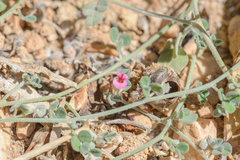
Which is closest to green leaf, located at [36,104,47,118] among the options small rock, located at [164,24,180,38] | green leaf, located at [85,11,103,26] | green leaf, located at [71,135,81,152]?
green leaf, located at [71,135,81,152]

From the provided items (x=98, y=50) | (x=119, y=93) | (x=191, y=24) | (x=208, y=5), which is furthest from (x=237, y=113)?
(x=98, y=50)

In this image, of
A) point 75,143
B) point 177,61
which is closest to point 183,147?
point 75,143

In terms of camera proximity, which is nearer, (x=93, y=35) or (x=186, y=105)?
(x=186, y=105)

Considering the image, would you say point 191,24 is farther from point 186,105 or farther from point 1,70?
point 1,70

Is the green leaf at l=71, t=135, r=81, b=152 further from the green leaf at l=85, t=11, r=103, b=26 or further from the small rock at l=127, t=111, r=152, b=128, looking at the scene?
the green leaf at l=85, t=11, r=103, b=26

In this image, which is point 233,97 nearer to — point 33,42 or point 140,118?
point 140,118

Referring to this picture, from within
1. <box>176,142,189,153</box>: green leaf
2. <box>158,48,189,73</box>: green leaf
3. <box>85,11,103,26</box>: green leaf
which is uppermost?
<box>85,11,103,26</box>: green leaf

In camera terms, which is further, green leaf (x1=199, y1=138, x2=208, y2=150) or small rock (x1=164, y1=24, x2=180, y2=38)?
small rock (x1=164, y1=24, x2=180, y2=38)
